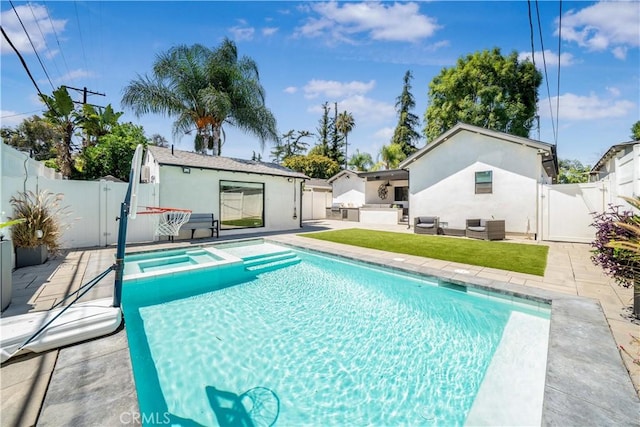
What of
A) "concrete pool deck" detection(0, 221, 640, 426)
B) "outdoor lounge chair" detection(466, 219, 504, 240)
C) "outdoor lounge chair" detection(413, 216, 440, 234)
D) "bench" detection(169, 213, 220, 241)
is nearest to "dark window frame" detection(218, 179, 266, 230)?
"bench" detection(169, 213, 220, 241)

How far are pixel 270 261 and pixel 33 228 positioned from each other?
18.6 feet

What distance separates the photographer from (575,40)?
28.8ft

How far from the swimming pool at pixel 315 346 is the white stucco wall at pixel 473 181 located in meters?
8.51

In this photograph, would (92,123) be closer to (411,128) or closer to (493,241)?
(493,241)

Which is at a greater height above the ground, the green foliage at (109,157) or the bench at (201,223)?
the green foliage at (109,157)

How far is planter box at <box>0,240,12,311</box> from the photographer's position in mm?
3551

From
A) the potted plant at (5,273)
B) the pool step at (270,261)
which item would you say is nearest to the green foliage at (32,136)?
the pool step at (270,261)

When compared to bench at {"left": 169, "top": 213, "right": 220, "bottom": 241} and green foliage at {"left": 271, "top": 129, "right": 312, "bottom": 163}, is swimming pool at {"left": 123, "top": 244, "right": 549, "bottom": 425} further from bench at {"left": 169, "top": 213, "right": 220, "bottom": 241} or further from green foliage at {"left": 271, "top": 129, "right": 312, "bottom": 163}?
green foliage at {"left": 271, "top": 129, "right": 312, "bottom": 163}

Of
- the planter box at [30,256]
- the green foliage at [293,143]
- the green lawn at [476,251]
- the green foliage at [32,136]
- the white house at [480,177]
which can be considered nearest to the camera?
the planter box at [30,256]

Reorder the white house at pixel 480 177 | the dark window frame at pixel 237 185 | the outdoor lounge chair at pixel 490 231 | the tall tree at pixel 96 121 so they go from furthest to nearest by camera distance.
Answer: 1. the tall tree at pixel 96 121
2. the dark window frame at pixel 237 185
3. the white house at pixel 480 177
4. the outdoor lounge chair at pixel 490 231

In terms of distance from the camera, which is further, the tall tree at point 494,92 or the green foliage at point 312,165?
the green foliage at point 312,165

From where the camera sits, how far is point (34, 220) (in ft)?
20.2

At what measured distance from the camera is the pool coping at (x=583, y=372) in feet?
6.57

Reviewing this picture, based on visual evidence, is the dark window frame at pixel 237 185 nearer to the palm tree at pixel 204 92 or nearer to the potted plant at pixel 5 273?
the palm tree at pixel 204 92
